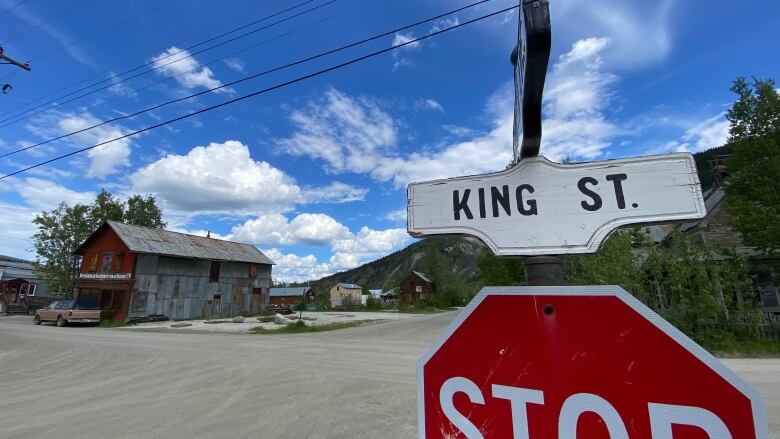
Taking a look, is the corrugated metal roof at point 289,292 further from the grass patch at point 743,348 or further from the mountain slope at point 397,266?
the grass patch at point 743,348

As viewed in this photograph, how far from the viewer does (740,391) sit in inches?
40.5

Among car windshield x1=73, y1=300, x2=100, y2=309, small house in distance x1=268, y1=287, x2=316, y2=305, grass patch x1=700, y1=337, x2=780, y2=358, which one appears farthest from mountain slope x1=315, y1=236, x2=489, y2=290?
grass patch x1=700, y1=337, x2=780, y2=358

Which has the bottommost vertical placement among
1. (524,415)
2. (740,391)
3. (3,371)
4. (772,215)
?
(3,371)

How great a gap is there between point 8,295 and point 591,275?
59667 mm

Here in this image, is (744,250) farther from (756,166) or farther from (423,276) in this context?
(423,276)

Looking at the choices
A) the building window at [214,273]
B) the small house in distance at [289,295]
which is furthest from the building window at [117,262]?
the small house in distance at [289,295]

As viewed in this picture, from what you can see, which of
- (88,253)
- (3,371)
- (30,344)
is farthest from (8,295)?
(3,371)

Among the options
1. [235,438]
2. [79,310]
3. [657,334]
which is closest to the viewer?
[657,334]

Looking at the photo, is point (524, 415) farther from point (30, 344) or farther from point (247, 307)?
point (247, 307)

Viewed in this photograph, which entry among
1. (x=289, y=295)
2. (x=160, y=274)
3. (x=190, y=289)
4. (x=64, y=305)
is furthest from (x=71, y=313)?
(x=289, y=295)

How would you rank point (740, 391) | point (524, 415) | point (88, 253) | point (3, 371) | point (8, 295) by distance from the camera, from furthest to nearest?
point (8, 295) → point (88, 253) → point (3, 371) → point (524, 415) → point (740, 391)

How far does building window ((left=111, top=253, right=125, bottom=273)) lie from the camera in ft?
94.7

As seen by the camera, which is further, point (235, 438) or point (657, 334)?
point (235, 438)

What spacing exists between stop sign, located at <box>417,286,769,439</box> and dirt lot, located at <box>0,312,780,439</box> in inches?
161
